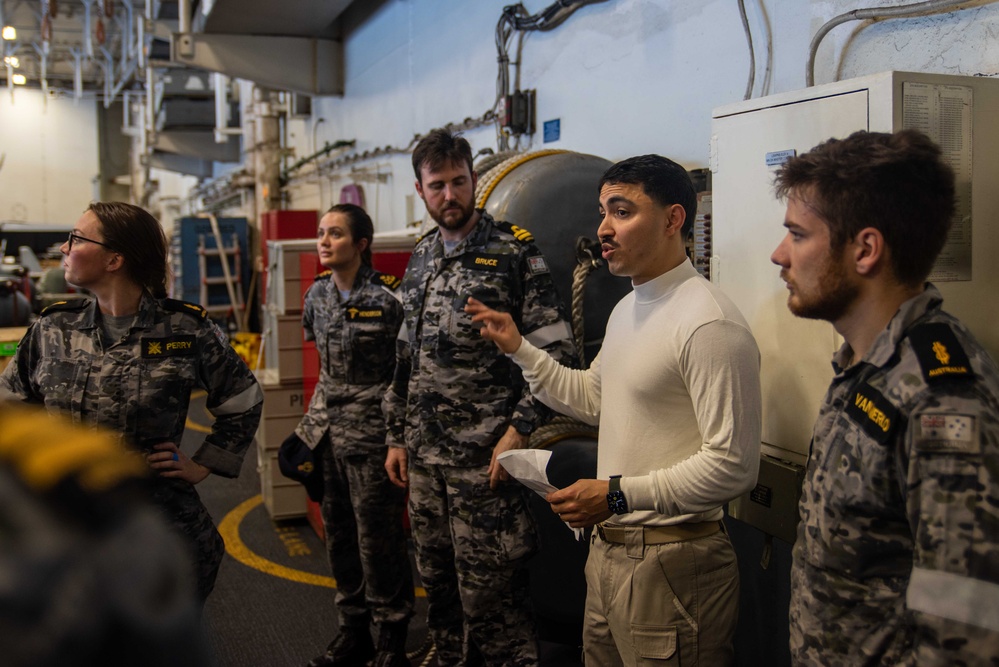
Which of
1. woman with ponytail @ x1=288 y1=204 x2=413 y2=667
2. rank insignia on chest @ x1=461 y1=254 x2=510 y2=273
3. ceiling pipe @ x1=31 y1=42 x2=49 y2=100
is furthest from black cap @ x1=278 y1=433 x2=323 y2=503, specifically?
ceiling pipe @ x1=31 y1=42 x2=49 y2=100

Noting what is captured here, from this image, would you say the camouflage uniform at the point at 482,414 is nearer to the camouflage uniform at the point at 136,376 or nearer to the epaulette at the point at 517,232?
the epaulette at the point at 517,232

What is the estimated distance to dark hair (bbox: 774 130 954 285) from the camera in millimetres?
1285

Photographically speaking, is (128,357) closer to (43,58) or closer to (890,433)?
(890,433)

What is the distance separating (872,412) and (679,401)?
0.60m

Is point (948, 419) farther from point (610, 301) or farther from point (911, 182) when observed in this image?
point (610, 301)

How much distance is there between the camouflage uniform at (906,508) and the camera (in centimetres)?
111

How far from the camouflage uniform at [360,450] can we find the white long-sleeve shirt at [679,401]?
4.51 feet

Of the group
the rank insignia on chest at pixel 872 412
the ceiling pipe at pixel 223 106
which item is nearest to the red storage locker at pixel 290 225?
the ceiling pipe at pixel 223 106

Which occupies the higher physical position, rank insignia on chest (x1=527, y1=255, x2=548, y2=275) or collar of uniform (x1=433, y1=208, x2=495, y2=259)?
collar of uniform (x1=433, y1=208, x2=495, y2=259)

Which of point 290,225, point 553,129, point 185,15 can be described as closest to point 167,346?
point 553,129

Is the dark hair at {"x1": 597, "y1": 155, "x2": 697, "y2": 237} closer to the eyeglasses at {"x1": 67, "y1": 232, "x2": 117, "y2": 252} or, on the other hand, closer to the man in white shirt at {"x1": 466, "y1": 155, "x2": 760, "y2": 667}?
the man in white shirt at {"x1": 466, "y1": 155, "x2": 760, "y2": 667}

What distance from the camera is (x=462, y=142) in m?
2.68

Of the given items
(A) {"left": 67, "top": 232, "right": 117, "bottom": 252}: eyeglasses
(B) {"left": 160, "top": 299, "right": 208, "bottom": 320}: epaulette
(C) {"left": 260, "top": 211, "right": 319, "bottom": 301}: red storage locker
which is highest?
(C) {"left": 260, "top": 211, "right": 319, "bottom": 301}: red storage locker

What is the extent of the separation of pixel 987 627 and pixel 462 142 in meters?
2.00
